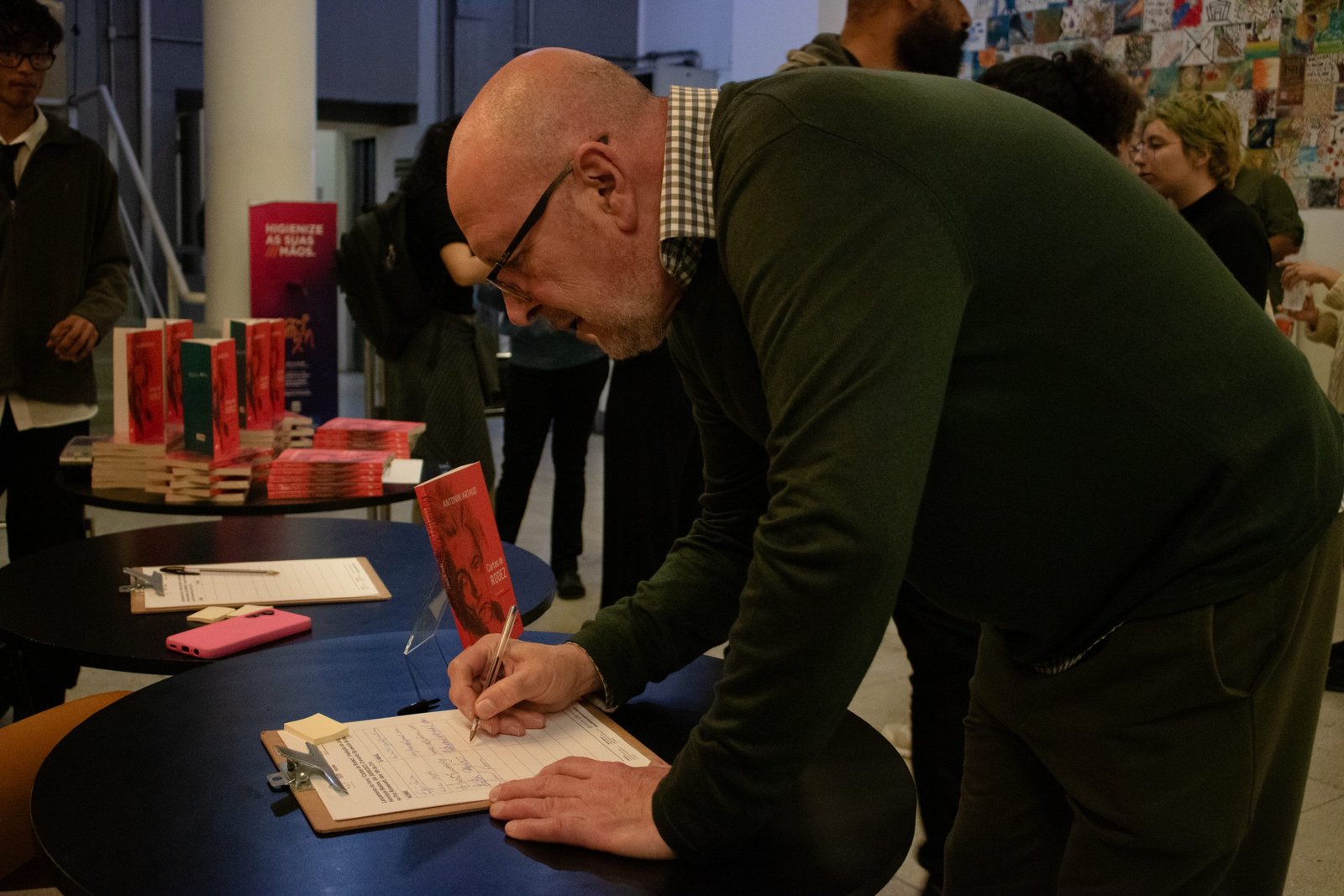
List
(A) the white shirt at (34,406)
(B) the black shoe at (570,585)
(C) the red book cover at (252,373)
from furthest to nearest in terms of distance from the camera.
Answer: (B) the black shoe at (570,585) → (A) the white shirt at (34,406) → (C) the red book cover at (252,373)

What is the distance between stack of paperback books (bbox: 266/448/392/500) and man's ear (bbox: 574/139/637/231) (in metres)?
1.64

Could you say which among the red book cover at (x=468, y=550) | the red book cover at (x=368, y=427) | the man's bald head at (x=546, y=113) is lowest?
the red book cover at (x=368, y=427)

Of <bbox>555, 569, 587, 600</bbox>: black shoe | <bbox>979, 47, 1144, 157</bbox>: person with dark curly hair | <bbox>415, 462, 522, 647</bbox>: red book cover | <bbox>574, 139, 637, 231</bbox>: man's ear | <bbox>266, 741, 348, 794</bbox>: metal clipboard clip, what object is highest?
<bbox>979, 47, 1144, 157</bbox>: person with dark curly hair

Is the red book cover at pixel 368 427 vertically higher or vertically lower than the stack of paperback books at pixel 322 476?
higher

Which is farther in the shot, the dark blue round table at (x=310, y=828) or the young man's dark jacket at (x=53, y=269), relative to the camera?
the young man's dark jacket at (x=53, y=269)

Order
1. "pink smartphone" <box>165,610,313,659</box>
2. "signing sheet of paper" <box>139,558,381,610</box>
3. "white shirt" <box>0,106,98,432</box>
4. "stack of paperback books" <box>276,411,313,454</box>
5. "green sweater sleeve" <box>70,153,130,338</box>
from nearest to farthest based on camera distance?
"pink smartphone" <box>165,610,313,659</box>
"signing sheet of paper" <box>139,558,381,610</box>
"stack of paperback books" <box>276,411,313,454</box>
"white shirt" <box>0,106,98,432</box>
"green sweater sleeve" <box>70,153,130,338</box>

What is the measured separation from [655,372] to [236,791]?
2578mm

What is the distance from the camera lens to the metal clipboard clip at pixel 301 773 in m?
1.11

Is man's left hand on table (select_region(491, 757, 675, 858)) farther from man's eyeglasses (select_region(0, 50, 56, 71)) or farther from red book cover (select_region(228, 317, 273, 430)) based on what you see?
man's eyeglasses (select_region(0, 50, 56, 71))

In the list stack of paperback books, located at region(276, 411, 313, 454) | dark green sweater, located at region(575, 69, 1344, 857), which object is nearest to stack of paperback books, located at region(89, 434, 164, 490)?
stack of paperback books, located at region(276, 411, 313, 454)

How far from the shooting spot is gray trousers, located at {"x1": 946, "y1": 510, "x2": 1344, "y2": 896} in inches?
40.1

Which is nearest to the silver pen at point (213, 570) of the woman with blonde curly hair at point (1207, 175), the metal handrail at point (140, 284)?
the woman with blonde curly hair at point (1207, 175)

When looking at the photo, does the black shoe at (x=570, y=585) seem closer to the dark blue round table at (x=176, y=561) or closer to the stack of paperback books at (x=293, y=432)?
the stack of paperback books at (x=293, y=432)

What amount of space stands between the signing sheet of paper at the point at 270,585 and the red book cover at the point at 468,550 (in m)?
0.42
